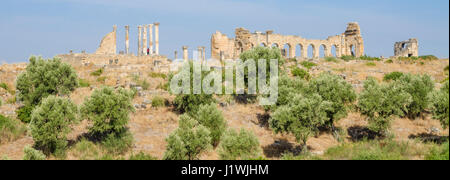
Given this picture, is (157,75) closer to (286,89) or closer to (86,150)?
(286,89)

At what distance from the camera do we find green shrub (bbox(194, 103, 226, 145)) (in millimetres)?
23578

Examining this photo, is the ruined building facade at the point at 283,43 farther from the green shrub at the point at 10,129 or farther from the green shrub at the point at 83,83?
the green shrub at the point at 10,129

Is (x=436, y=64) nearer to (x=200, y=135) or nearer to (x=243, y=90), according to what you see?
(x=243, y=90)

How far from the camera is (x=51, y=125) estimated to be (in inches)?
845

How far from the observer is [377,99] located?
982 inches

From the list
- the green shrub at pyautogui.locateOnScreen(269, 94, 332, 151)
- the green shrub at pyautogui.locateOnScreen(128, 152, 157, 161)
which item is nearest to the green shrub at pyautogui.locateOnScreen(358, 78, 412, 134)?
the green shrub at pyautogui.locateOnScreen(269, 94, 332, 151)

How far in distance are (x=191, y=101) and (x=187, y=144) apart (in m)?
7.35

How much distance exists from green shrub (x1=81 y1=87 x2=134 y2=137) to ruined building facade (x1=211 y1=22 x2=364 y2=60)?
2965 centimetres

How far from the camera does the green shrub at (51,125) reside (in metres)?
21.4

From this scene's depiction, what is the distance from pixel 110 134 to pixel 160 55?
30372mm

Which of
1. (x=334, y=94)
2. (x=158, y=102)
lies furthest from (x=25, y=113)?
(x=334, y=94)

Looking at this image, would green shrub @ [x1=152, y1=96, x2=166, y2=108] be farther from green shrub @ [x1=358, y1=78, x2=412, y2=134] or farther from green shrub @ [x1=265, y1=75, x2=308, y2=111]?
green shrub @ [x1=358, y1=78, x2=412, y2=134]
